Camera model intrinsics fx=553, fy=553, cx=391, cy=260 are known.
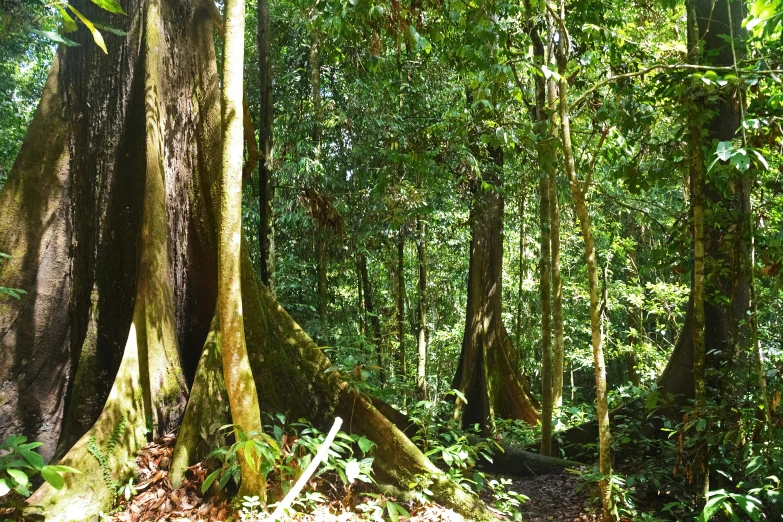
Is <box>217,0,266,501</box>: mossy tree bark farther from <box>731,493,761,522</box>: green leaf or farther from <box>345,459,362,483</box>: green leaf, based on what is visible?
<box>731,493,761,522</box>: green leaf

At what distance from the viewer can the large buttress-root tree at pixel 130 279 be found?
393cm

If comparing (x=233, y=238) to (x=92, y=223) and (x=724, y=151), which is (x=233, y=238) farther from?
(x=724, y=151)

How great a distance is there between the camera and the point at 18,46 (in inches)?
370

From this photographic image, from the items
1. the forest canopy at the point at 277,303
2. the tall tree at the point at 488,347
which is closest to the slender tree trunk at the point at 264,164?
the forest canopy at the point at 277,303

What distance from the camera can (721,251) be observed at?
4516 mm

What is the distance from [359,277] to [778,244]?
11.2 metres

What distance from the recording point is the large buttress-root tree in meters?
3.93

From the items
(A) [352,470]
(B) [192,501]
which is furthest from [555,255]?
(B) [192,501]

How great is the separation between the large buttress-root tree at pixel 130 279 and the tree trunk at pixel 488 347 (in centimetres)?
556

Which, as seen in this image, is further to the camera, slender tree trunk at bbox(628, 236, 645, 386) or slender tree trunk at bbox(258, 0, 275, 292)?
slender tree trunk at bbox(628, 236, 645, 386)

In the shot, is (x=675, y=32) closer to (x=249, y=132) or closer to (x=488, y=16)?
(x=488, y=16)

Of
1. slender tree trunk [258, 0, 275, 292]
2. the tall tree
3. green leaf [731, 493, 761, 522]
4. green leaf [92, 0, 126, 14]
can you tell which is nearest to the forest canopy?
green leaf [731, 493, 761, 522]

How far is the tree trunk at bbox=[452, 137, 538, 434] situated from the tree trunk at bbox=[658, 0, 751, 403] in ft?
14.0

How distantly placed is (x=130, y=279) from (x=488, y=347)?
690cm
